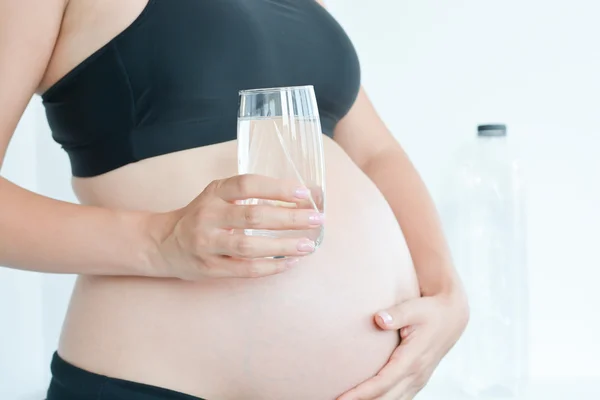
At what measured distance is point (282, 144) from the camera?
0.58 metres

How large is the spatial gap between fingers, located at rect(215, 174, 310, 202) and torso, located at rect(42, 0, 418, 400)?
0.17 m

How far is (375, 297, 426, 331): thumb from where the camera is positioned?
756 millimetres

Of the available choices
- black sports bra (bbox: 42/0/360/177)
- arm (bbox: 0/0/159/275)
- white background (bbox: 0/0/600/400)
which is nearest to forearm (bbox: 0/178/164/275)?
arm (bbox: 0/0/159/275)

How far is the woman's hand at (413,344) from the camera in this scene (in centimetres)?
75

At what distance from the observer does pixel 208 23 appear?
0.74 meters

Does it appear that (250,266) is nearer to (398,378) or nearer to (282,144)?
(282,144)

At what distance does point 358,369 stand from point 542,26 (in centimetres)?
108

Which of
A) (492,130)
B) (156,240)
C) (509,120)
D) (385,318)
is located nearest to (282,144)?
(156,240)

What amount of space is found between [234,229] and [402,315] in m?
0.27

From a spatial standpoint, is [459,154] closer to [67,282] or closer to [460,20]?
[460,20]

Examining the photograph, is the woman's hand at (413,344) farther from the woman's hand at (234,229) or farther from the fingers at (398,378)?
the woman's hand at (234,229)

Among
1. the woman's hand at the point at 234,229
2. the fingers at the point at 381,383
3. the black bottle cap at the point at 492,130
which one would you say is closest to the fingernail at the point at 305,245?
the woman's hand at the point at 234,229

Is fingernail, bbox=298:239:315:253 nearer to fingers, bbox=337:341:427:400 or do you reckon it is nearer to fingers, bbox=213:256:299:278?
fingers, bbox=213:256:299:278

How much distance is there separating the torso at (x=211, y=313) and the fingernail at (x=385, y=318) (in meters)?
0.02
